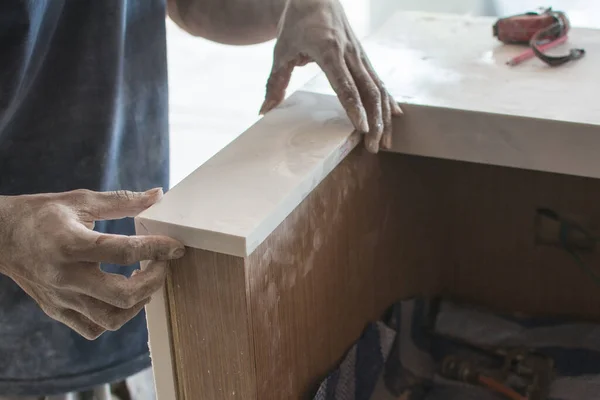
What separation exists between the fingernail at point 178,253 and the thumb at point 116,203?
0.06 m

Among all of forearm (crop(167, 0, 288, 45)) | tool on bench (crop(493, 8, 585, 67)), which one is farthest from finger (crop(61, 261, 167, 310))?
tool on bench (crop(493, 8, 585, 67))

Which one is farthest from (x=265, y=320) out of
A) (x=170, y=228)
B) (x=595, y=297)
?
(x=595, y=297)

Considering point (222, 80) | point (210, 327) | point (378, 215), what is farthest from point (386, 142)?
point (222, 80)

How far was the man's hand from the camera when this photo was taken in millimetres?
545

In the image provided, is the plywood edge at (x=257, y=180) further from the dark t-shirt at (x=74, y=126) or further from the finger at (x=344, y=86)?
the dark t-shirt at (x=74, y=126)

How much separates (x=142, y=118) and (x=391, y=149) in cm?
32

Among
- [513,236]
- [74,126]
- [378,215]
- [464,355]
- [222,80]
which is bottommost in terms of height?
[222,80]

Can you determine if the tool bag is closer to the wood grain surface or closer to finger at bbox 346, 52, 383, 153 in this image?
→ the wood grain surface

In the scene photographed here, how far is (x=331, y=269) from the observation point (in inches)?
30.4

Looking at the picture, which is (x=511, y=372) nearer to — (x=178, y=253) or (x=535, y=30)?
(x=535, y=30)

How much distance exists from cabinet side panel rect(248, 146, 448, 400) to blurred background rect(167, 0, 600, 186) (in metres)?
0.75

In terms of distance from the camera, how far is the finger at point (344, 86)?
742 millimetres

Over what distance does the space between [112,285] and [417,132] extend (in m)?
0.39

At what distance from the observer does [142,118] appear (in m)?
0.91
